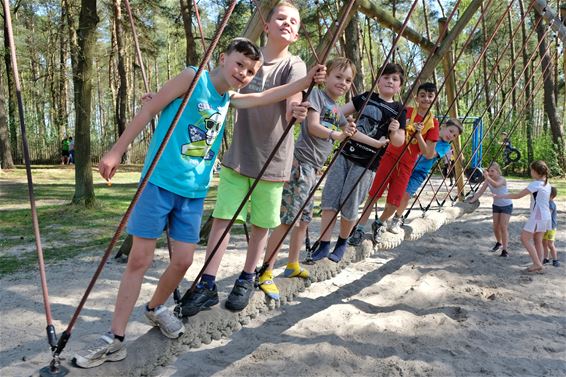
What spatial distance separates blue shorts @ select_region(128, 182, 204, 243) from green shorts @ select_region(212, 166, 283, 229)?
1.22 feet

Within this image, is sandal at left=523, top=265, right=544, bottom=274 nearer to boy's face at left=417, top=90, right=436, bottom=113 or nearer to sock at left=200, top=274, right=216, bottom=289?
boy's face at left=417, top=90, right=436, bottom=113

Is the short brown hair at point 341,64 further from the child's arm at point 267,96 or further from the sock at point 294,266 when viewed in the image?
the sock at point 294,266

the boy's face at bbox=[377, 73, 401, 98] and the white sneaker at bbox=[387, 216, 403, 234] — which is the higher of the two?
the boy's face at bbox=[377, 73, 401, 98]

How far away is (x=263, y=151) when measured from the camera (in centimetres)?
219

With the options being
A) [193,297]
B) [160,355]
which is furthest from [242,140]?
[160,355]

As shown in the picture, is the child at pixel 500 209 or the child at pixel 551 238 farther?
the child at pixel 500 209

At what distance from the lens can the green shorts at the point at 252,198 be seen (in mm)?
2199

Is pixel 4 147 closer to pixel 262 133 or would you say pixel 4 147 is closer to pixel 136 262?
pixel 262 133

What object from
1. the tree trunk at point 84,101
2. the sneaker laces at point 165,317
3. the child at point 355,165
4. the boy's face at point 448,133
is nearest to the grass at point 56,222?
the tree trunk at point 84,101

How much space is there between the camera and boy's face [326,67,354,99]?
2.54 metres

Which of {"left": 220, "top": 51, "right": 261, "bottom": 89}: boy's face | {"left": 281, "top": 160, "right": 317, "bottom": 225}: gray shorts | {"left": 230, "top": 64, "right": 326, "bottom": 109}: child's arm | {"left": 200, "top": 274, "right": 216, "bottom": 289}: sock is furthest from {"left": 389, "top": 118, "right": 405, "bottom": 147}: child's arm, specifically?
{"left": 200, "top": 274, "right": 216, "bottom": 289}: sock

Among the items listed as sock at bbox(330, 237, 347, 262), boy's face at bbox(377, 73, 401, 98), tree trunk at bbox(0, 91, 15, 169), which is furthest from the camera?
tree trunk at bbox(0, 91, 15, 169)

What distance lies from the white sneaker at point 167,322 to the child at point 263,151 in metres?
0.40

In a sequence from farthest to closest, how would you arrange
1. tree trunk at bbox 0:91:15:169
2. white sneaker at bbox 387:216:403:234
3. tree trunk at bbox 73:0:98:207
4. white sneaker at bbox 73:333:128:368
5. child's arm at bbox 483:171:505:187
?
tree trunk at bbox 0:91:15:169 → tree trunk at bbox 73:0:98:207 → child's arm at bbox 483:171:505:187 → white sneaker at bbox 387:216:403:234 → white sneaker at bbox 73:333:128:368
